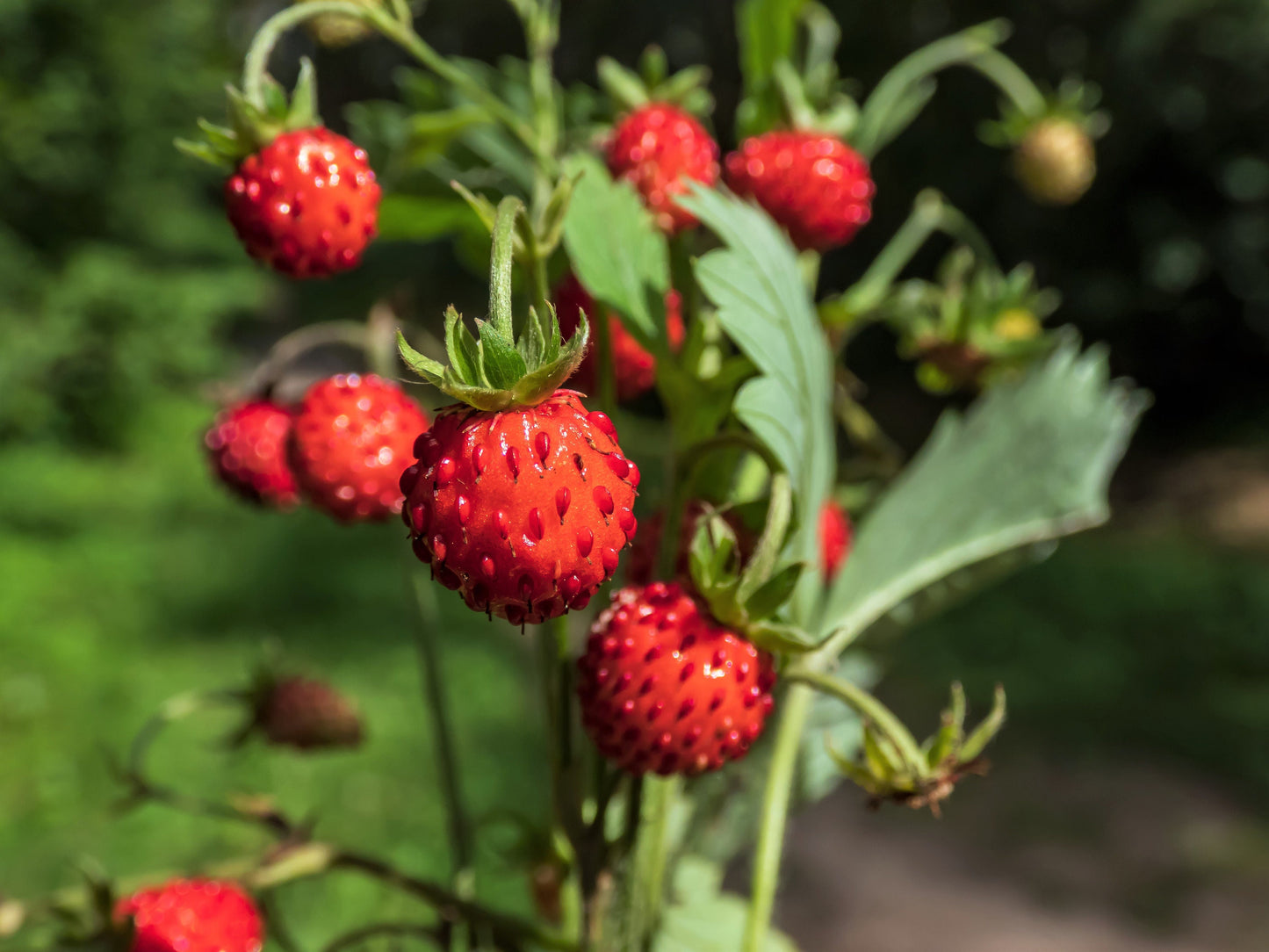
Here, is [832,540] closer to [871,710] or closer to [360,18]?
[871,710]

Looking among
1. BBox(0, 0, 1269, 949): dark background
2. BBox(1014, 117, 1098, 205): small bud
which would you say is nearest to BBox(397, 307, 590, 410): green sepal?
BBox(1014, 117, 1098, 205): small bud

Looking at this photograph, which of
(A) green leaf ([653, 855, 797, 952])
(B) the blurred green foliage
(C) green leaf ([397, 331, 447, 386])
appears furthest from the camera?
(B) the blurred green foliage

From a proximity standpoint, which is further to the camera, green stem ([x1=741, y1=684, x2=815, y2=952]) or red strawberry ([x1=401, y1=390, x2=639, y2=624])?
green stem ([x1=741, y1=684, x2=815, y2=952])

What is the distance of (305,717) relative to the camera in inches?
22.0

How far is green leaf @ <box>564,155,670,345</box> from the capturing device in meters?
0.37

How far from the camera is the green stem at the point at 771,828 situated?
0.42 m

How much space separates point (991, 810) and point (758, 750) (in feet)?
6.64

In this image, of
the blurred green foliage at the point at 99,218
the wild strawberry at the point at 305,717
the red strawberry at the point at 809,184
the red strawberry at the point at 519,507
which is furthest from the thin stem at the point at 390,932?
the blurred green foliage at the point at 99,218

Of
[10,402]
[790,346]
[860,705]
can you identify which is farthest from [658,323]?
[10,402]

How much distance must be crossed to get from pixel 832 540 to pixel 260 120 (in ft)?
1.00

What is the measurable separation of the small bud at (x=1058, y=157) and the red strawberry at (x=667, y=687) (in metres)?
0.49

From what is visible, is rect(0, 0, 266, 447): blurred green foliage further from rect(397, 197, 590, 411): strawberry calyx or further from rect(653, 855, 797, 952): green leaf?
rect(397, 197, 590, 411): strawberry calyx

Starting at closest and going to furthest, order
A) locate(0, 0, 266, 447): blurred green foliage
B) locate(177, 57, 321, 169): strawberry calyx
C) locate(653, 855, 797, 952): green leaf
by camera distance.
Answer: locate(177, 57, 321, 169): strawberry calyx
locate(653, 855, 797, 952): green leaf
locate(0, 0, 266, 447): blurred green foliage

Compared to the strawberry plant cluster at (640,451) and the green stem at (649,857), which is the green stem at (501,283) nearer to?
the strawberry plant cluster at (640,451)
